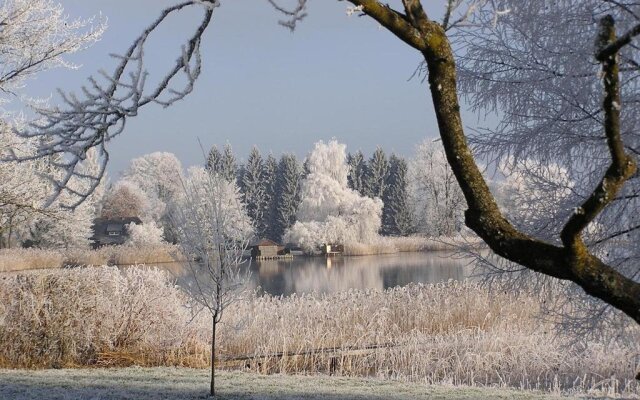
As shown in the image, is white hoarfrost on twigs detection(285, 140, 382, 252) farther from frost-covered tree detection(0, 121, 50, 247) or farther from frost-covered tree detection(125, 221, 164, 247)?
frost-covered tree detection(0, 121, 50, 247)

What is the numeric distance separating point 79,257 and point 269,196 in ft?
81.1

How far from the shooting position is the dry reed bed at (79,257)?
2655cm

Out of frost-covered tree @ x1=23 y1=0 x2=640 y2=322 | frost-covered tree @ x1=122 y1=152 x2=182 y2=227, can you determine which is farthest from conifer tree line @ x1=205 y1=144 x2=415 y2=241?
frost-covered tree @ x1=23 y1=0 x2=640 y2=322

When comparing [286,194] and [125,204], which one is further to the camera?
[125,204]

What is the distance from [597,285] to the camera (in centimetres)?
238

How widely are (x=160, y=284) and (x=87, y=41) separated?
459 centimetres

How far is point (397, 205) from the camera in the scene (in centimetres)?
5384

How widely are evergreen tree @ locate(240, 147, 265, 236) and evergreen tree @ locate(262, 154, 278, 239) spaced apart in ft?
1.07

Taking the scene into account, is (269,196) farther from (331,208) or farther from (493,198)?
(493,198)

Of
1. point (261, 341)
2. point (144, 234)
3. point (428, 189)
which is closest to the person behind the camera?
point (261, 341)

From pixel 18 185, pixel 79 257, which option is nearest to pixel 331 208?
pixel 79 257

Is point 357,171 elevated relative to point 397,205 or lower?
elevated

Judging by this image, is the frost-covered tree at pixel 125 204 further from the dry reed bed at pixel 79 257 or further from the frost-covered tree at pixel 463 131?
the frost-covered tree at pixel 463 131

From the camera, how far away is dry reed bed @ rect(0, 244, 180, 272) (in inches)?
1045
